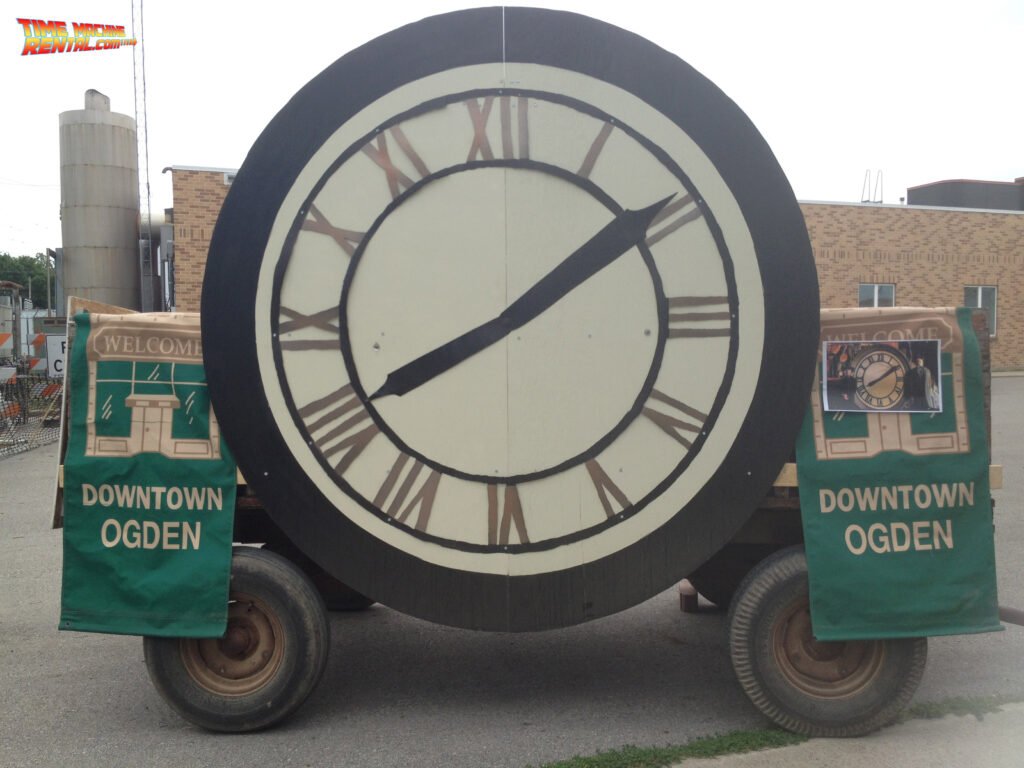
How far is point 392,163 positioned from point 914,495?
2.61m

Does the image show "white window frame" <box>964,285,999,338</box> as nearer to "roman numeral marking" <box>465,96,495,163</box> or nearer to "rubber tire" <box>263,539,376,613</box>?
"rubber tire" <box>263,539,376,613</box>

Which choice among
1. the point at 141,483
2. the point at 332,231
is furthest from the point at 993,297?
the point at 141,483

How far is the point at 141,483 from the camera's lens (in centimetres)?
418

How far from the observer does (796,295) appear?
4.08 metres

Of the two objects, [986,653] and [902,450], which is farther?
[986,653]

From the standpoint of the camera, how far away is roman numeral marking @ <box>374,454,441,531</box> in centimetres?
414

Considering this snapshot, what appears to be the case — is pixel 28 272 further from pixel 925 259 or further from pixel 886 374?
pixel 886 374

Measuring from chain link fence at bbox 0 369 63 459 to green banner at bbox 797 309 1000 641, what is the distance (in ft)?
43.8

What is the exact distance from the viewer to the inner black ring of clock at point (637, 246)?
4.09 meters

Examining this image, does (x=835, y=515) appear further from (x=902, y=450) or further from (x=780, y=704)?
(x=780, y=704)

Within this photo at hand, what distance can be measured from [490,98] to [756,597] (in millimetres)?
2388

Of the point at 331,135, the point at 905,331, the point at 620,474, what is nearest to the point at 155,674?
the point at 620,474

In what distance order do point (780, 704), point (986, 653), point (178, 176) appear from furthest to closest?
1. point (178, 176)
2. point (986, 653)
3. point (780, 704)

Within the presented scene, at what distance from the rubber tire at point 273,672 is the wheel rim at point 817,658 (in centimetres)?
198
